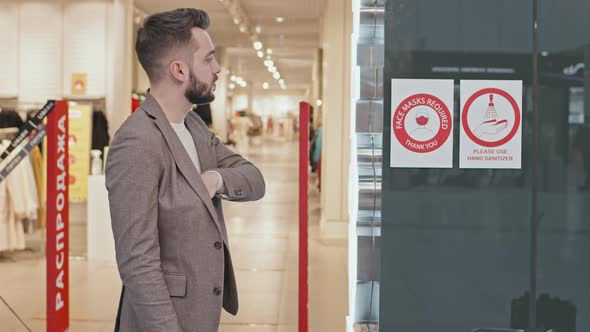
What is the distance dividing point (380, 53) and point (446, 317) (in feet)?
2.61

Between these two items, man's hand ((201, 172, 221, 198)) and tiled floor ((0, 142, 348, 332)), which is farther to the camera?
tiled floor ((0, 142, 348, 332))

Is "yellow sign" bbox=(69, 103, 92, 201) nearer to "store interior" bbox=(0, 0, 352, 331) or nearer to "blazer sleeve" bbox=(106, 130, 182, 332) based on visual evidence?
"store interior" bbox=(0, 0, 352, 331)

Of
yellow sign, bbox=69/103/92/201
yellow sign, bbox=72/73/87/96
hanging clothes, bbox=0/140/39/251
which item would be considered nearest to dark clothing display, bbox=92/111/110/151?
yellow sign, bbox=69/103/92/201

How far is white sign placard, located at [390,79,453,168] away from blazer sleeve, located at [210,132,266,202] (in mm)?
427

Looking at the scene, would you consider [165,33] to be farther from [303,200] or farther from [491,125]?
[303,200]

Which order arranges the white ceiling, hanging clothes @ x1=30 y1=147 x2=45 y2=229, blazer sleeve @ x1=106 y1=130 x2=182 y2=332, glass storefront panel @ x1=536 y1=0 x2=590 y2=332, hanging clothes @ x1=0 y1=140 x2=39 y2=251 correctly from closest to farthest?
blazer sleeve @ x1=106 y1=130 x2=182 y2=332
glass storefront panel @ x1=536 y1=0 x2=590 y2=332
hanging clothes @ x1=0 y1=140 x2=39 y2=251
hanging clothes @ x1=30 y1=147 x2=45 y2=229
the white ceiling

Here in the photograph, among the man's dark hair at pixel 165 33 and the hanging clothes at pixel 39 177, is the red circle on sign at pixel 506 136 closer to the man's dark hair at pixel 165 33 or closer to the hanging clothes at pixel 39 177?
the man's dark hair at pixel 165 33

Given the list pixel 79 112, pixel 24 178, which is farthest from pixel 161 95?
pixel 79 112

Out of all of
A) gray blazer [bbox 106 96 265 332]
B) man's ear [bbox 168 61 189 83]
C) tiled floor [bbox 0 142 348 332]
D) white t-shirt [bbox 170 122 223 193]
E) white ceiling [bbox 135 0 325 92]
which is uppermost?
white ceiling [bbox 135 0 325 92]

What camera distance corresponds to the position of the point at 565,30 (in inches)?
86.2

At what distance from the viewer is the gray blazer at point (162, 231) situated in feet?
5.55

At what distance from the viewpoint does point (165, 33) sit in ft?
5.92

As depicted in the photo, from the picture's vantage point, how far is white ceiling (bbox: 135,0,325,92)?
14388 millimetres

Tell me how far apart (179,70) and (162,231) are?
38 cm
